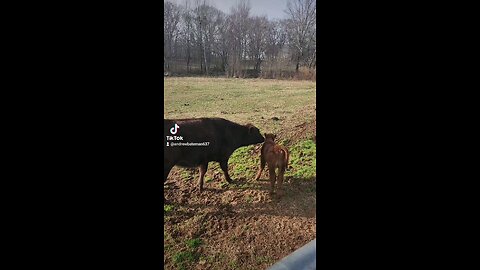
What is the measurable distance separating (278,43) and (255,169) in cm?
59

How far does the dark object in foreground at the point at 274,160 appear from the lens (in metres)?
1.64

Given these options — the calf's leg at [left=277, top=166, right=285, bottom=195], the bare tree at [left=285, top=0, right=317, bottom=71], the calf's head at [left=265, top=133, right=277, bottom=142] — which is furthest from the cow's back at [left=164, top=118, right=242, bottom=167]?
the bare tree at [left=285, top=0, right=317, bottom=71]

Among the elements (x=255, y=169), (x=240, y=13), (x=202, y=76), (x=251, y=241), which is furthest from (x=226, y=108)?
(x=251, y=241)

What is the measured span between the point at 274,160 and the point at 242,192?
20 centimetres

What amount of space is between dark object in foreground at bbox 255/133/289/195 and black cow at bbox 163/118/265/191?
0.18 ft

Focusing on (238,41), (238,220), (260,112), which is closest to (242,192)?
(238,220)

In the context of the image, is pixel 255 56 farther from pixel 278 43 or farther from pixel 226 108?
pixel 226 108

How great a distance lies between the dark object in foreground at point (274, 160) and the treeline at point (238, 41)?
1.13ft

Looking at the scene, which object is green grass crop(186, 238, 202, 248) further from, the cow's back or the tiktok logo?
the tiktok logo

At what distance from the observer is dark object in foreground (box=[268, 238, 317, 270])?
5.03 ft

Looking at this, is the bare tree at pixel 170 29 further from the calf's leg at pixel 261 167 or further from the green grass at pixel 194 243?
the green grass at pixel 194 243

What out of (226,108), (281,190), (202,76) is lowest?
(281,190)
